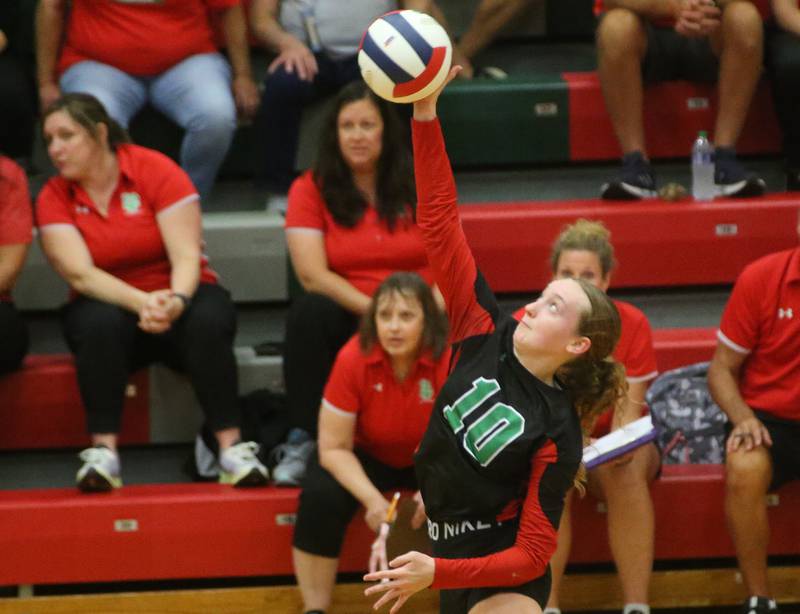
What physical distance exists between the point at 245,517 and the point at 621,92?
80.7 inches

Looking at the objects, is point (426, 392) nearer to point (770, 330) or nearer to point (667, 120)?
point (770, 330)

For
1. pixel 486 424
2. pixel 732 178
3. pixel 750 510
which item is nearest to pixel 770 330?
pixel 750 510

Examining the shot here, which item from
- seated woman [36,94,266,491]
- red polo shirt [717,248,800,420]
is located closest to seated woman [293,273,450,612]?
seated woman [36,94,266,491]

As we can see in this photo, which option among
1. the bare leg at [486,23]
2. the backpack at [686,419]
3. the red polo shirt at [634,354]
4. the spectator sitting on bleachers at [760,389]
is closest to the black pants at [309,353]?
the red polo shirt at [634,354]

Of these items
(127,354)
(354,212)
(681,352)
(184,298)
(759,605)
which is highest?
(354,212)

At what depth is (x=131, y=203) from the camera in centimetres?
459

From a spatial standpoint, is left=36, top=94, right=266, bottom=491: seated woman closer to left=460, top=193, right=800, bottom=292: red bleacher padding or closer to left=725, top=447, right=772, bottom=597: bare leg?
left=460, top=193, right=800, bottom=292: red bleacher padding

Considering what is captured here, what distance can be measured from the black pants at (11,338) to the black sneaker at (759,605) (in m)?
2.40

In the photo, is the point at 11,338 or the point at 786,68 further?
the point at 786,68

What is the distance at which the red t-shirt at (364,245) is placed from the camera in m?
4.57

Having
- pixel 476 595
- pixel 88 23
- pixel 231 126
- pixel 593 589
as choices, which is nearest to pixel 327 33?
pixel 231 126

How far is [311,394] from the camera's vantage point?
4.39 m

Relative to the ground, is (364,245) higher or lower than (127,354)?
higher

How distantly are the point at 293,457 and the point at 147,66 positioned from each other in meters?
1.62
